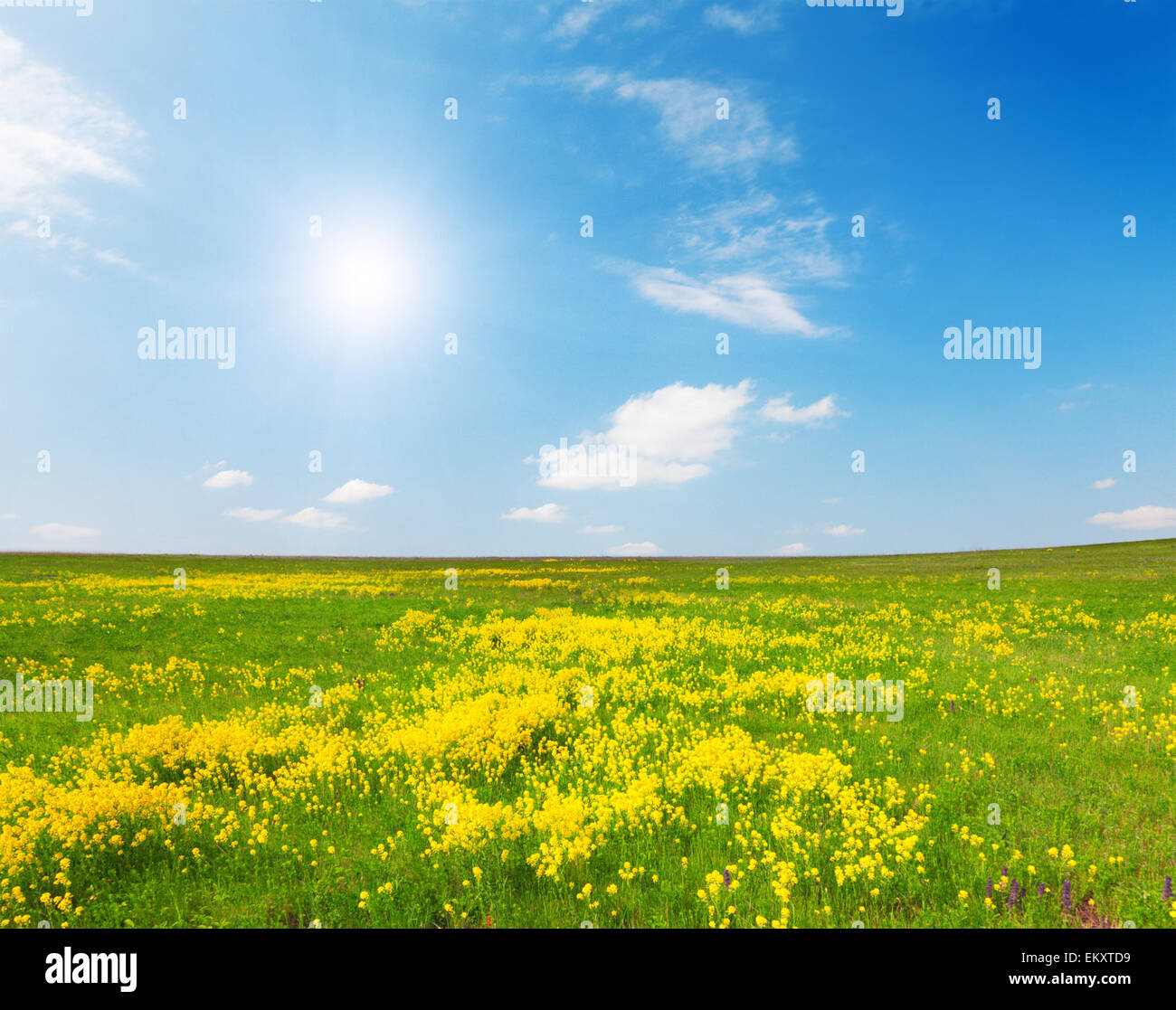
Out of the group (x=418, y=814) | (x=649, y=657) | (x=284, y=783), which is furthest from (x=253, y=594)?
(x=418, y=814)

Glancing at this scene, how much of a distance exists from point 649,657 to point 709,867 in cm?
1012

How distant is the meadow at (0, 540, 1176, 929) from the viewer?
6.25 m

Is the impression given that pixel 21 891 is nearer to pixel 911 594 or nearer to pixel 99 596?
pixel 99 596

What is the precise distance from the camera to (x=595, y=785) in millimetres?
8570

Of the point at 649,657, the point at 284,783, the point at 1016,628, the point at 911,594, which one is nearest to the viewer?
the point at 284,783

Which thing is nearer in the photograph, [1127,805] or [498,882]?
[498,882]

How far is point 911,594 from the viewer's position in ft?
107

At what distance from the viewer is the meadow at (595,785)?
625 cm

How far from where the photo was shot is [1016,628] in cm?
2088

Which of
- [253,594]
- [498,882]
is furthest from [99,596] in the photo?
[498,882]
